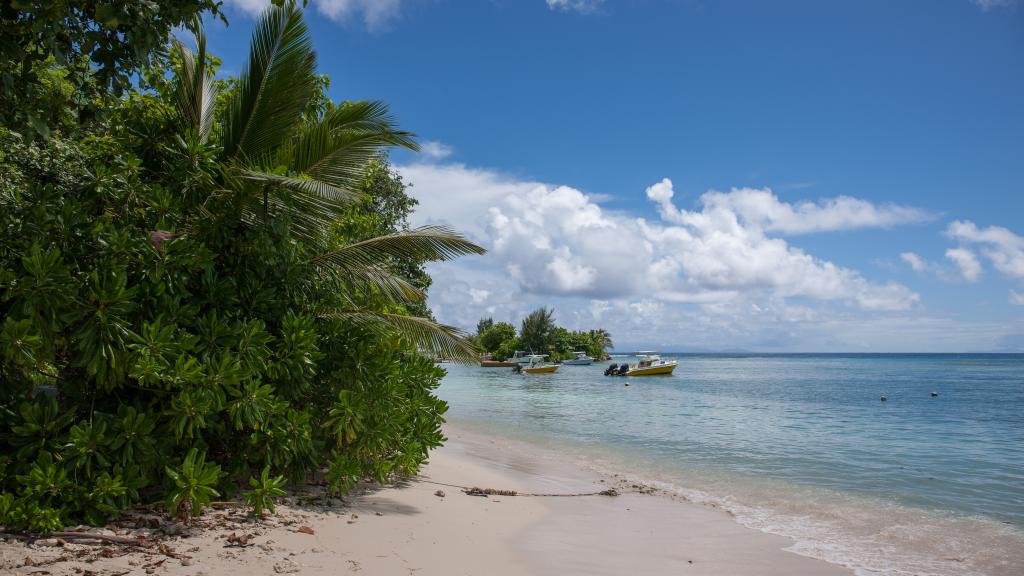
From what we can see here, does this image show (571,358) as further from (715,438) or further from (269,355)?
(269,355)

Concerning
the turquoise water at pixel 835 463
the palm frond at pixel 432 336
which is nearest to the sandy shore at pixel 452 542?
the turquoise water at pixel 835 463

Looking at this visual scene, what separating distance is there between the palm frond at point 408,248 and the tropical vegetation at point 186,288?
0.02 metres

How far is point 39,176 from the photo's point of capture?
6.53 meters

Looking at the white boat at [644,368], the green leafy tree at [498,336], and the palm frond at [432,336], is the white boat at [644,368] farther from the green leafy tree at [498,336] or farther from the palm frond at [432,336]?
the palm frond at [432,336]

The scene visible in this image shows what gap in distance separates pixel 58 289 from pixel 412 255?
350 cm

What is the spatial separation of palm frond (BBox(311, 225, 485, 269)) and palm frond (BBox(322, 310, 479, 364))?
2.00 feet

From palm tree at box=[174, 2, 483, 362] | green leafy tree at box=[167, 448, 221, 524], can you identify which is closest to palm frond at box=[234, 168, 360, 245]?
palm tree at box=[174, 2, 483, 362]

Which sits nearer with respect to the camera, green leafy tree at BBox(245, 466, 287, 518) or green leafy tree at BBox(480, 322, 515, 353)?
green leafy tree at BBox(245, 466, 287, 518)

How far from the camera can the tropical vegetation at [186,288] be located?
384 cm

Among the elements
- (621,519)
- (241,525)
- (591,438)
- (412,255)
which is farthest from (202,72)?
(591,438)

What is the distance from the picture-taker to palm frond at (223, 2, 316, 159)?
6.35 m

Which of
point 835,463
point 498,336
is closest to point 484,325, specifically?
point 498,336

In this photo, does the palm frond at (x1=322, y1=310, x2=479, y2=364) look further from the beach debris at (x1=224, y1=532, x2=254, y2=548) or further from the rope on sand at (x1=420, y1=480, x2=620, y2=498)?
the beach debris at (x1=224, y1=532, x2=254, y2=548)

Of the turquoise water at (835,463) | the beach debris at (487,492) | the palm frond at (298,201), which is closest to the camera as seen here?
the palm frond at (298,201)
